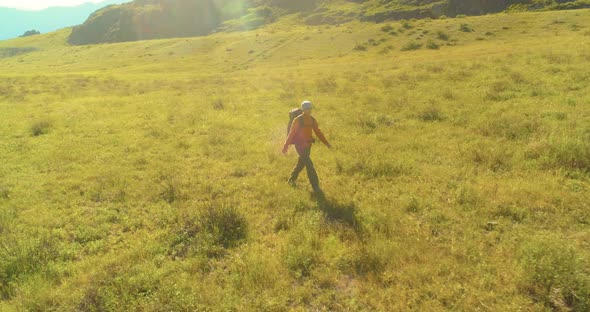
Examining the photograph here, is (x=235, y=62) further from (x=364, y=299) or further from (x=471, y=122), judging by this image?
(x=364, y=299)

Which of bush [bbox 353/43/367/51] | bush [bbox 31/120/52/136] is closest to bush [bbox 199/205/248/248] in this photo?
bush [bbox 31/120/52/136]

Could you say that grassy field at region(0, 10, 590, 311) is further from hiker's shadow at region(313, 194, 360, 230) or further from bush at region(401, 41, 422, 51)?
bush at region(401, 41, 422, 51)

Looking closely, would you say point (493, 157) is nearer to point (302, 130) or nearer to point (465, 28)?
point (302, 130)

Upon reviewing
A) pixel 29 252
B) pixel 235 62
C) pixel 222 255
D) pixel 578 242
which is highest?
pixel 235 62

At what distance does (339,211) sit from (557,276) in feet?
15.2

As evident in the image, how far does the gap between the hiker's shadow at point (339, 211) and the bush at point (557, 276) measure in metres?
3.36

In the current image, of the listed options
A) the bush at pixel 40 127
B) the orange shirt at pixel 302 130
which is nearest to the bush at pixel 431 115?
the orange shirt at pixel 302 130

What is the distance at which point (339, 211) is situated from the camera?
922 cm

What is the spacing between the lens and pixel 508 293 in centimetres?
601

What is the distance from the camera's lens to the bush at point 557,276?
5586 millimetres

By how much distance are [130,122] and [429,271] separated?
766 inches

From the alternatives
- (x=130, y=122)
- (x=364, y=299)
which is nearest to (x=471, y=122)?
(x=364, y=299)

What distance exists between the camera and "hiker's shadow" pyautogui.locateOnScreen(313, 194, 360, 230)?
8680 mm

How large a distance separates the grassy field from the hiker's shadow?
0.21 feet
